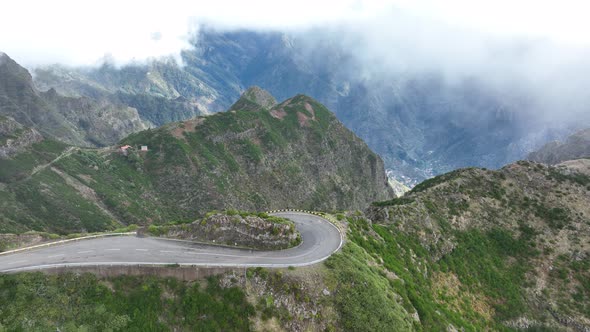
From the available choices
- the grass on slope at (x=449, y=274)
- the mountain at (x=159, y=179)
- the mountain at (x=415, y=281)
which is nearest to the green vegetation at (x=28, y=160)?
the mountain at (x=159, y=179)

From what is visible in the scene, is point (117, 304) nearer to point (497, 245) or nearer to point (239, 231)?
point (239, 231)

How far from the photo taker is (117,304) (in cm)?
4075

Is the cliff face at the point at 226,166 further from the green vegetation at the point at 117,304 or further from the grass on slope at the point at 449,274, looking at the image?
the green vegetation at the point at 117,304

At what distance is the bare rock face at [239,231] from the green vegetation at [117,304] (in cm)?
975

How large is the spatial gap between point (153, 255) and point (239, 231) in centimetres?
1272

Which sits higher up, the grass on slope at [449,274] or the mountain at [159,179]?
the grass on slope at [449,274]

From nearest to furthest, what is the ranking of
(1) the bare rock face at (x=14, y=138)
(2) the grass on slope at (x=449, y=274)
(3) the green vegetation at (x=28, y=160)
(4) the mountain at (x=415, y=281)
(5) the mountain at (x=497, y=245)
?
(4) the mountain at (x=415, y=281) < (2) the grass on slope at (x=449, y=274) < (5) the mountain at (x=497, y=245) < (3) the green vegetation at (x=28, y=160) < (1) the bare rock face at (x=14, y=138)

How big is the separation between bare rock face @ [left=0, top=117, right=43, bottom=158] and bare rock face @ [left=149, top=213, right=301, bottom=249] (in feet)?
408

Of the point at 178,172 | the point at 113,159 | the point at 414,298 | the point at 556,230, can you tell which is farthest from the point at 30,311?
the point at 113,159

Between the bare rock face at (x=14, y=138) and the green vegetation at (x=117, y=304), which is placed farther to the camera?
the bare rock face at (x=14, y=138)

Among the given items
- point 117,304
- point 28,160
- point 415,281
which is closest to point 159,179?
point 28,160

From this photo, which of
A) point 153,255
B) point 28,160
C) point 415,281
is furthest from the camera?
point 28,160

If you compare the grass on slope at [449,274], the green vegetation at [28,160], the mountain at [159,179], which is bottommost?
the green vegetation at [28,160]

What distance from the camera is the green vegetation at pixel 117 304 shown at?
3847 centimetres
